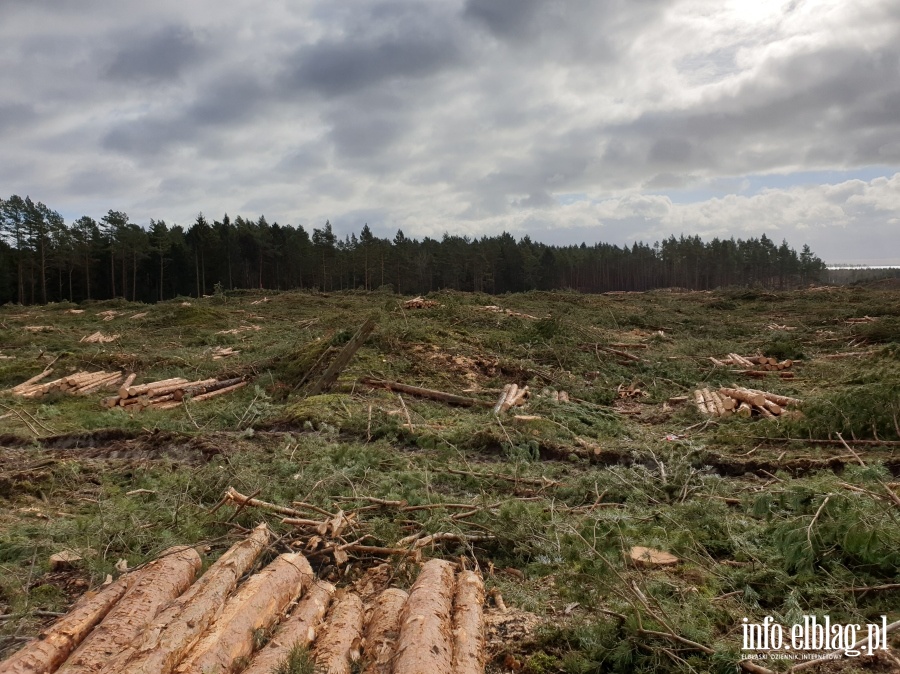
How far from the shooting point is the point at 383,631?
11.4 ft

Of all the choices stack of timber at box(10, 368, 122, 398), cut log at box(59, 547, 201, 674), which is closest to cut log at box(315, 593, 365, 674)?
cut log at box(59, 547, 201, 674)

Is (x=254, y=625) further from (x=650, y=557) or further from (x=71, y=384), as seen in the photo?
(x=71, y=384)

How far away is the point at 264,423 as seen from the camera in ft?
35.1

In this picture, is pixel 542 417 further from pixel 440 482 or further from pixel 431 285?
pixel 431 285

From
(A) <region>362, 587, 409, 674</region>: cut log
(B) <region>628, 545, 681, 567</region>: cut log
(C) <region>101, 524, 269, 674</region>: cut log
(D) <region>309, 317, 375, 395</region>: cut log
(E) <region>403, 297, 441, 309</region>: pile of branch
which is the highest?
Answer: (E) <region>403, 297, 441, 309</region>: pile of branch

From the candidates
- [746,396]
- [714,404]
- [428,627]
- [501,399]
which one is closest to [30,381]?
[501,399]

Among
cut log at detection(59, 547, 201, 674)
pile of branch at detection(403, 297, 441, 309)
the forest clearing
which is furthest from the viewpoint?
pile of branch at detection(403, 297, 441, 309)

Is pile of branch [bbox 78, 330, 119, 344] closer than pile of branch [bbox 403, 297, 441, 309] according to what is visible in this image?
Yes

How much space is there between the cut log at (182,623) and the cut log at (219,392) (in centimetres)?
959

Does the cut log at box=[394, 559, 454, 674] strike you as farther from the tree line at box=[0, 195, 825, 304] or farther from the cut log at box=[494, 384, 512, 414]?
the tree line at box=[0, 195, 825, 304]

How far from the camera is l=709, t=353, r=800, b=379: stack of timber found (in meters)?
14.7

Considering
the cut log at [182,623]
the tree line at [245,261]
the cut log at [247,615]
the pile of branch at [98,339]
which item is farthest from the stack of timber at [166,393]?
the tree line at [245,261]

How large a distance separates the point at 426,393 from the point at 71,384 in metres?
8.98

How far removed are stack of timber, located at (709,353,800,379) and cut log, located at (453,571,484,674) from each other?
13.1 metres
